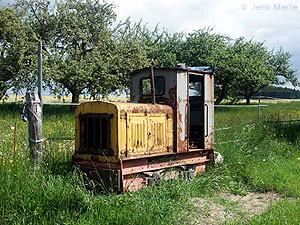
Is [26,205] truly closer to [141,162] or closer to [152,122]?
[141,162]

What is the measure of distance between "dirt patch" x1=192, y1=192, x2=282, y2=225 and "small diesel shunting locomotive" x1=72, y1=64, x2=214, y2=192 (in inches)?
40.5

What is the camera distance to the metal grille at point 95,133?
6.31 m

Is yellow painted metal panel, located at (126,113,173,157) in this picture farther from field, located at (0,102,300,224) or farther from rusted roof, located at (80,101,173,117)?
field, located at (0,102,300,224)

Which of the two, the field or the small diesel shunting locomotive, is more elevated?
the small diesel shunting locomotive

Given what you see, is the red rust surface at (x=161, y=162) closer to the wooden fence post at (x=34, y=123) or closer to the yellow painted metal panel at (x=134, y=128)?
the yellow painted metal panel at (x=134, y=128)

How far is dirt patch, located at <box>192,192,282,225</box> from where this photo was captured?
5.43 meters

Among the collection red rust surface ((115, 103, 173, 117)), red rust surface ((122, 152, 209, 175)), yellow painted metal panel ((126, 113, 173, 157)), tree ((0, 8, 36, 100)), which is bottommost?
red rust surface ((122, 152, 209, 175))

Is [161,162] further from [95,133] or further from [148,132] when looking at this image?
[95,133]

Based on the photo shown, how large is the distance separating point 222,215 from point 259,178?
2.68 meters

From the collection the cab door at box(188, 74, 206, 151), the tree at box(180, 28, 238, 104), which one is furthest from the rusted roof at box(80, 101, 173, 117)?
the tree at box(180, 28, 238, 104)

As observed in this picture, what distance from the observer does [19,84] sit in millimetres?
19156

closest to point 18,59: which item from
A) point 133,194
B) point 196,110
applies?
point 196,110

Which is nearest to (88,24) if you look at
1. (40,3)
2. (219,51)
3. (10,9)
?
(40,3)

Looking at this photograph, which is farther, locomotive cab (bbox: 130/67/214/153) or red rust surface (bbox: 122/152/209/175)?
locomotive cab (bbox: 130/67/214/153)
